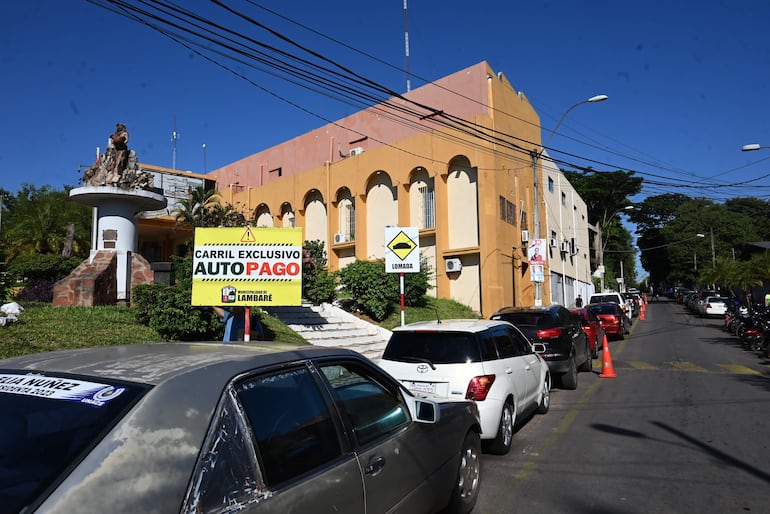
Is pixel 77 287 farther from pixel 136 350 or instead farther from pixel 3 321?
pixel 136 350

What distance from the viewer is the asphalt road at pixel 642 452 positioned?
15.6 ft

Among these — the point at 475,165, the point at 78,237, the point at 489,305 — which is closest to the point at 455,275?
the point at 489,305

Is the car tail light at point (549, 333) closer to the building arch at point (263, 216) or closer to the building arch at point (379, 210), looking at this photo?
the building arch at point (379, 210)

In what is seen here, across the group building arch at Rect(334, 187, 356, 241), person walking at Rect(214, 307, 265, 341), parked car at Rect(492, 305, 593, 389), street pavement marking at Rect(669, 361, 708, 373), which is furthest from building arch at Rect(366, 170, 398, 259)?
person walking at Rect(214, 307, 265, 341)

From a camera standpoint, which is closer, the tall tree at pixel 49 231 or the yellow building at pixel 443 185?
the yellow building at pixel 443 185

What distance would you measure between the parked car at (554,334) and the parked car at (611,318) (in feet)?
32.4

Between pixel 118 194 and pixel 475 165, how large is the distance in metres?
13.8

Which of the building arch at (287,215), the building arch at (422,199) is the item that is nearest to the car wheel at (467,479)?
the building arch at (422,199)

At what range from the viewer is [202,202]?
3012 cm

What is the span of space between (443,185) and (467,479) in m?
19.5

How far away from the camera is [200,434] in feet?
6.75

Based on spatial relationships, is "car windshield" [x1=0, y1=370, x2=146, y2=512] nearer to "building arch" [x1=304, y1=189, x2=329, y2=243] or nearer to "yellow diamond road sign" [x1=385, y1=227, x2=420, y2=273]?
"yellow diamond road sign" [x1=385, y1=227, x2=420, y2=273]

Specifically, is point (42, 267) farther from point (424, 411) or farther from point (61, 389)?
point (61, 389)

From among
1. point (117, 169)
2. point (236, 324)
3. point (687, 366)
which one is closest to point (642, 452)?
point (236, 324)
